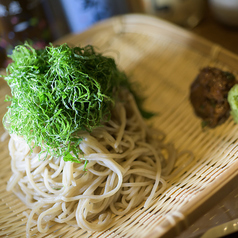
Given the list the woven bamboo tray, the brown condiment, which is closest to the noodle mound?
the woven bamboo tray

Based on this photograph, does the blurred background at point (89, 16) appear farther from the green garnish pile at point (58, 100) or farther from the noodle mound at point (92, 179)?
the noodle mound at point (92, 179)

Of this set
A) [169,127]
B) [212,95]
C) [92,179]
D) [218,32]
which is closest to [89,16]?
[218,32]

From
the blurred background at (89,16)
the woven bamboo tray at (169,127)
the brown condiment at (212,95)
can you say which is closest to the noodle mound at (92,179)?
the woven bamboo tray at (169,127)

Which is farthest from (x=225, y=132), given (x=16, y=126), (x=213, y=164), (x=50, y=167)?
(x=16, y=126)

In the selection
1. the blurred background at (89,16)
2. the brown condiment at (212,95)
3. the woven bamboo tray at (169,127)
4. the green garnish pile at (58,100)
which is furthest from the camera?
the blurred background at (89,16)

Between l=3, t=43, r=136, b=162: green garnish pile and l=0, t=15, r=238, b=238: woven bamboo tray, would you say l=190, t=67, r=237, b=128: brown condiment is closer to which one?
l=0, t=15, r=238, b=238: woven bamboo tray

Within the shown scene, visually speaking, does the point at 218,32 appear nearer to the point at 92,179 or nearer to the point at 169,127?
the point at 169,127
